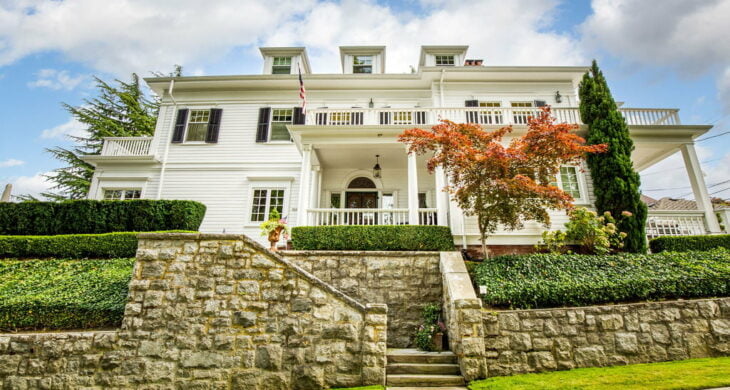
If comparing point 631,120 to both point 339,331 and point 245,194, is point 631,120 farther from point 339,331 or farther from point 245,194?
point 245,194

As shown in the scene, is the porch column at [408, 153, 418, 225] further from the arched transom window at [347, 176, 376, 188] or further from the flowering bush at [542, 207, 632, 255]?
the flowering bush at [542, 207, 632, 255]

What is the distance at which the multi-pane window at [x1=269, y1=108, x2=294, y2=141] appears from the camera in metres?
12.4

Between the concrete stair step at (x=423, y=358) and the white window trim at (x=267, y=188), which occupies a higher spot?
the white window trim at (x=267, y=188)

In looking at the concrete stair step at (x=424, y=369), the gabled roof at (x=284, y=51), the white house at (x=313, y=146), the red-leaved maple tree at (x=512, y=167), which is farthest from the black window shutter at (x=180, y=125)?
the concrete stair step at (x=424, y=369)

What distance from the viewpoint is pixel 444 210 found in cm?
873

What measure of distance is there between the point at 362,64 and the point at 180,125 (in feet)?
28.5

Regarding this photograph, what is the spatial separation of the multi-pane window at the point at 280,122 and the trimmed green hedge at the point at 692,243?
1292 centimetres

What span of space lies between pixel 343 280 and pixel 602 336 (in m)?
4.50

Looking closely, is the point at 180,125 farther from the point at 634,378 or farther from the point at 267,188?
the point at 634,378

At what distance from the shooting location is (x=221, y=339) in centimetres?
455

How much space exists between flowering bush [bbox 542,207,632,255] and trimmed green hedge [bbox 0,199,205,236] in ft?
34.9

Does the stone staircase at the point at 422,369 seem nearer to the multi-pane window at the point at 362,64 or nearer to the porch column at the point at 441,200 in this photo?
the porch column at the point at 441,200

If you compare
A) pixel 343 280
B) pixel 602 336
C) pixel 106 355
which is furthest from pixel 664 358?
pixel 106 355

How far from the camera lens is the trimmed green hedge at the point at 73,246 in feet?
25.5
